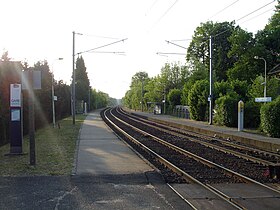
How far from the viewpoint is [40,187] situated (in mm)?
9016

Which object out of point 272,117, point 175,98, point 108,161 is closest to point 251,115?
point 272,117

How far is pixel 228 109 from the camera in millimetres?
32281

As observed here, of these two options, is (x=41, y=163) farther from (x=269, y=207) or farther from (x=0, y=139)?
(x=269, y=207)

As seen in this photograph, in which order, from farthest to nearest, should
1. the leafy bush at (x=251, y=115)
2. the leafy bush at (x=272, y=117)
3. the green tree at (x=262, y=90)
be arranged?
the green tree at (x=262, y=90)
the leafy bush at (x=251, y=115)
the leafy bush at (x=272, y=117)

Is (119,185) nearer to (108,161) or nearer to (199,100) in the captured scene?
(108,161)

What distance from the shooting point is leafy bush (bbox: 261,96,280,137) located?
22484 mm

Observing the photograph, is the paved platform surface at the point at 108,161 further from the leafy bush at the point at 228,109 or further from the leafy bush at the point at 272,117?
the leafy bush at the point at 228,109

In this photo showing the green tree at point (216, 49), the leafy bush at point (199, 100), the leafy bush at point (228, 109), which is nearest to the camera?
the leafy bush at point (228, 109)

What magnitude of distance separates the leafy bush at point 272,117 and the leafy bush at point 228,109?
8.01 m

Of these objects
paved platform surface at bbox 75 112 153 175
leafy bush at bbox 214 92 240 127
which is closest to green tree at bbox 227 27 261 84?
leafy bush at bbox 214 92 240 127

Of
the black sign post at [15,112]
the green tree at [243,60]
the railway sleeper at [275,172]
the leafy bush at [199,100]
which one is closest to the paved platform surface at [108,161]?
the black sign post at [15,112]

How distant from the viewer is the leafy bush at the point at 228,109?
105 ft

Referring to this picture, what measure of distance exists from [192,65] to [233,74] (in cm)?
978

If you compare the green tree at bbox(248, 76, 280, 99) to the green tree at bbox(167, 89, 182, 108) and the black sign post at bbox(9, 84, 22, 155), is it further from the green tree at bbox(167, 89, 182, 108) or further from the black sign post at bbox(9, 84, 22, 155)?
the black sign post at bbox(9, 84, 22, 155)
